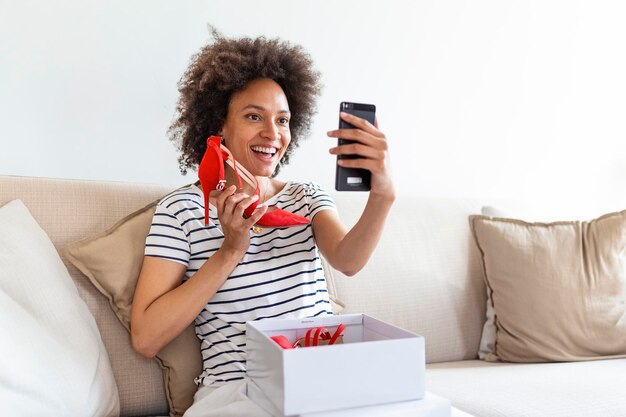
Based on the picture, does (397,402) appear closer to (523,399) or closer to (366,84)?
(523,399)

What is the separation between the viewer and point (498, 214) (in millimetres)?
1988

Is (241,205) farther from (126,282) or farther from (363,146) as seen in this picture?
(126,282)

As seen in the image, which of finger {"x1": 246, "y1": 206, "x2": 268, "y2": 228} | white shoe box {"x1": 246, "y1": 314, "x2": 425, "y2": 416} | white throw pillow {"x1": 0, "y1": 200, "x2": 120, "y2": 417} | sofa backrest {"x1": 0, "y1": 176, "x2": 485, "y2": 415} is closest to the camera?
Result: white shoe box {"x1": 246, "y1": 314, "x2": 425, "y2": 416}

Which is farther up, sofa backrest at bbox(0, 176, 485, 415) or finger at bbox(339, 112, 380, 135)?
finger at bbox(339, 112, 380, 135)

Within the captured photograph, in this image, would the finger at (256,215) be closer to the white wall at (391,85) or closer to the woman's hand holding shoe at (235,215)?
the woman's hand holding shoe at (235,215)

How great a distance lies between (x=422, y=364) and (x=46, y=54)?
1316 millimetres

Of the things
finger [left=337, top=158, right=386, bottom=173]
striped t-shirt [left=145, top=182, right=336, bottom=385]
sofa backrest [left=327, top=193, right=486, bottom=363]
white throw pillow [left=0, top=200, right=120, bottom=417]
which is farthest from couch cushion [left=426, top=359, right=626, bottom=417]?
white throw pillow [left=0, top=200, right=120, bottom=417]

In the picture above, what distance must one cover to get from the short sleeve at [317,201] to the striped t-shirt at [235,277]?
80 millimetres

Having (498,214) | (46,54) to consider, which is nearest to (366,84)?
(498,214)

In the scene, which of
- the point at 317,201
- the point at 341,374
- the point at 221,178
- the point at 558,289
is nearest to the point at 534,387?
the point at 558,289

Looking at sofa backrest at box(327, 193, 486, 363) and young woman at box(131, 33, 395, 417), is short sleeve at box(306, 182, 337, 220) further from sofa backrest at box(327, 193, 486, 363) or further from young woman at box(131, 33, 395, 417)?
sofa backrest at box(327, 193, 486, 363)

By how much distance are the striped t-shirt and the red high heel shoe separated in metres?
0.06

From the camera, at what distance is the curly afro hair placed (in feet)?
5.04

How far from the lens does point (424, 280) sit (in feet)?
6.09
